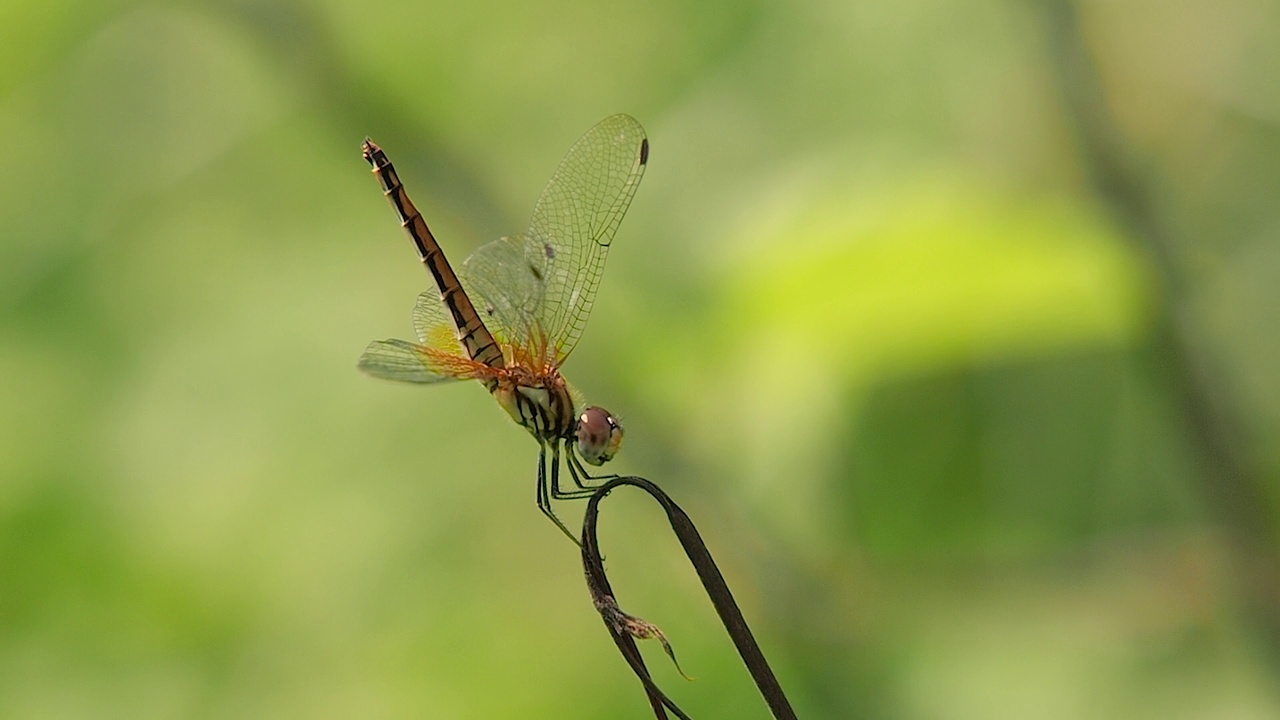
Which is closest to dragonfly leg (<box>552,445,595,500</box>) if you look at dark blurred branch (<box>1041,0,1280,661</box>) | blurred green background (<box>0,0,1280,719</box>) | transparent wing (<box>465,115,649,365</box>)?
transparent wing (<box>465,115,649,365</box>)

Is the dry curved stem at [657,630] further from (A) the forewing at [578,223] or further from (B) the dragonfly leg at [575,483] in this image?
(A) the forewing at [578,223]

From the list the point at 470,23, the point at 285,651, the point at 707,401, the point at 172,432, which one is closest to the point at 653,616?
the point at 707,401

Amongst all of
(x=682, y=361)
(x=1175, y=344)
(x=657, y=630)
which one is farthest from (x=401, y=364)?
(x=1175, y=344)

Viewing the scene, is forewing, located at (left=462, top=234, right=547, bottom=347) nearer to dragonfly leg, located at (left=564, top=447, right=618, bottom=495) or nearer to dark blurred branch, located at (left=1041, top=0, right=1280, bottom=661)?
dragonfly leg, located at (left=564, top=447, right=618, bottom=495)

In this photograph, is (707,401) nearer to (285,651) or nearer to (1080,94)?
(1080,94)

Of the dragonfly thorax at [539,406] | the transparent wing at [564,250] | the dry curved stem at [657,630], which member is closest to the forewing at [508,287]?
the transparent wing at [564,250]

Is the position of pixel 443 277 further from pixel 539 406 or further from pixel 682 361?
pixel 682 361

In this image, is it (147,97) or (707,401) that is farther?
(147,97)
